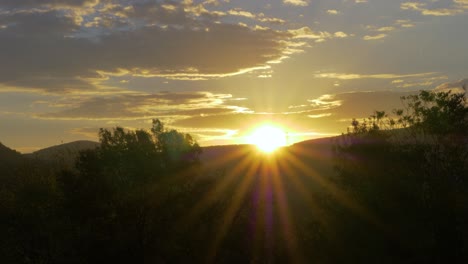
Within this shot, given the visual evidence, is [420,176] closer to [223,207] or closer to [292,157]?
[223,207]

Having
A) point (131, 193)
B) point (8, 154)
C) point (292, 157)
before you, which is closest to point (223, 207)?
point (131, 193)

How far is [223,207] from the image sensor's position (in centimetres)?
4916

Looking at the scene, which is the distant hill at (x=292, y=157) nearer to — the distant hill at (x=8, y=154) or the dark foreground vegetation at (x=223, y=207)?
the distant hill at (x=8, y=154)

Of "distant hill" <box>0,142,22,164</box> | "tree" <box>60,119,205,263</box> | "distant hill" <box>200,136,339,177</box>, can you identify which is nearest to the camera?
"tree" <box>60,119,205,263</box>

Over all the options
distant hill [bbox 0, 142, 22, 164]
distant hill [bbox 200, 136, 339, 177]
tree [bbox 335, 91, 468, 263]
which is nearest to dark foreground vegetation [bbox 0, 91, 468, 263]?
tree [bbox 335, 91, 468, 263]

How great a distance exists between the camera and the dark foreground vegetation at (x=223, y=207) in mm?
45312

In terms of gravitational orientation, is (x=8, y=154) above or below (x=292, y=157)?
above

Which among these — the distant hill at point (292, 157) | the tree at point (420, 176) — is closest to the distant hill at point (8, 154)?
the distant hill at point (292, 157)

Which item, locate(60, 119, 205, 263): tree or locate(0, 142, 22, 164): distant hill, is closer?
locate(60, 119, 205, 263): tree

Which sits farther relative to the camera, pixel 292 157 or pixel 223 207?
pixel 292 157

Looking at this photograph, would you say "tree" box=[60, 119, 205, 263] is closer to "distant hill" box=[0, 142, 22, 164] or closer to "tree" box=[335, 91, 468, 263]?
"tree" box=[335, 91, 468, 263]

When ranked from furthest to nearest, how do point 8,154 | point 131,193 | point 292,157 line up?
1. point 8,154
2. point 292,157
3. point 131,193

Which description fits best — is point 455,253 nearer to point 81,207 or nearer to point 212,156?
point 81,207

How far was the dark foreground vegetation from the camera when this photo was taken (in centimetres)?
4531
